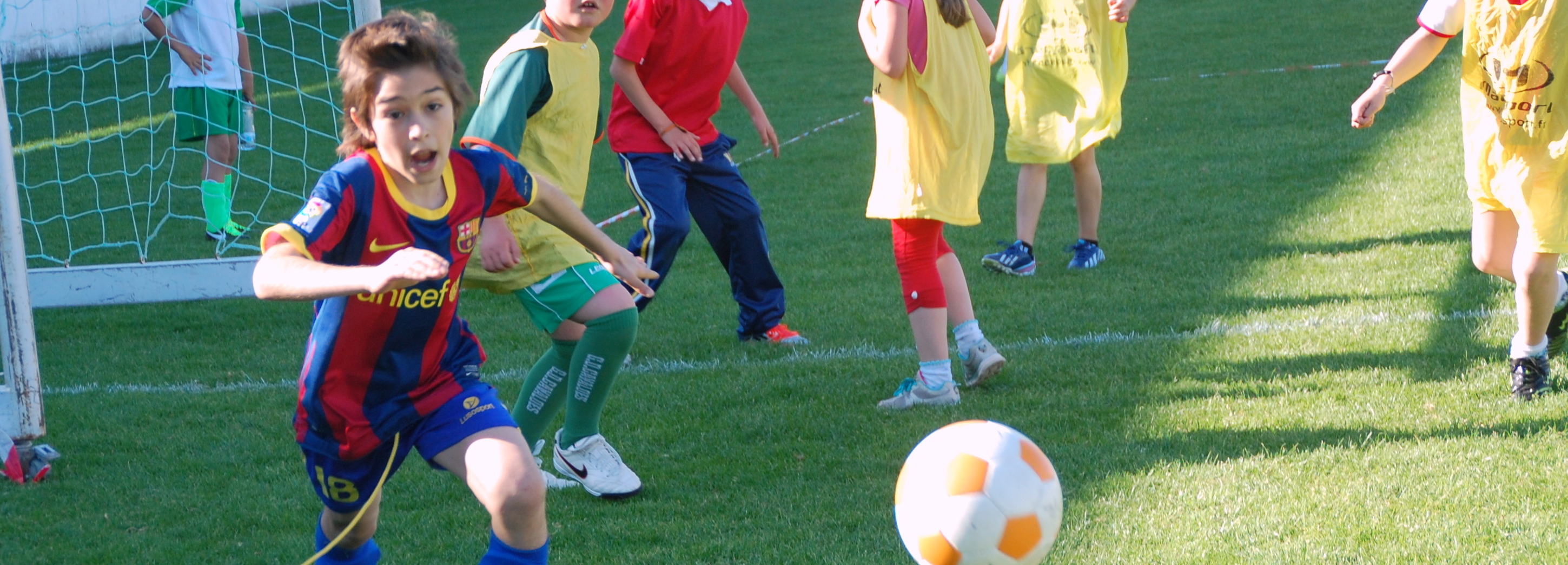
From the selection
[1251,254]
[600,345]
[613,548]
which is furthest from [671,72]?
A: [1251,254]

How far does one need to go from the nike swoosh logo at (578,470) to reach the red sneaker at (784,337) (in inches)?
68.6

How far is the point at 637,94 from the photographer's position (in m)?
4.75

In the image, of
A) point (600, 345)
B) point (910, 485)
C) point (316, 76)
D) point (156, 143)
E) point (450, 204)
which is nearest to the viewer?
point (450, 204)

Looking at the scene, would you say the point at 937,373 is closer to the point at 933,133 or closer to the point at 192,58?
the point at 933,133

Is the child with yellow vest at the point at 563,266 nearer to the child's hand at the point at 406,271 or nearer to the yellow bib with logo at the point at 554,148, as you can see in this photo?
the yellow bib with logo at the point at 554,148

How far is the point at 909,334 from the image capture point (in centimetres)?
535

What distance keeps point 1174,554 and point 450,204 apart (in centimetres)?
177

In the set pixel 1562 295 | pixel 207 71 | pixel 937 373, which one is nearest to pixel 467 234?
pixel 937 373

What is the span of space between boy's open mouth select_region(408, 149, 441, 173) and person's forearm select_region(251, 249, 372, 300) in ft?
1.00

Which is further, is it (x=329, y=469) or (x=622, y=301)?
(x=622, y=301)

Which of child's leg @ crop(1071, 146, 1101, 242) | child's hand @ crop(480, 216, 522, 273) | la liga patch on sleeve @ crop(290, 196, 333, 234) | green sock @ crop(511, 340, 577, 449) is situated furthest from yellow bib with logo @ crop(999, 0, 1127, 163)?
la liga patch on sleeve @ crop(290, 196, 333, 234)

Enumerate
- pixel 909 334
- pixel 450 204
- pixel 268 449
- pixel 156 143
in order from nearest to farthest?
pixel 450 204 → pixel 268 449 → pixel 909 334 → pixel 156 143

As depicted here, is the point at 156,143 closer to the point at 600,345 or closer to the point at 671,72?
the point at 671,72

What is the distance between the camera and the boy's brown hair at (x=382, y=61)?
2555mm
